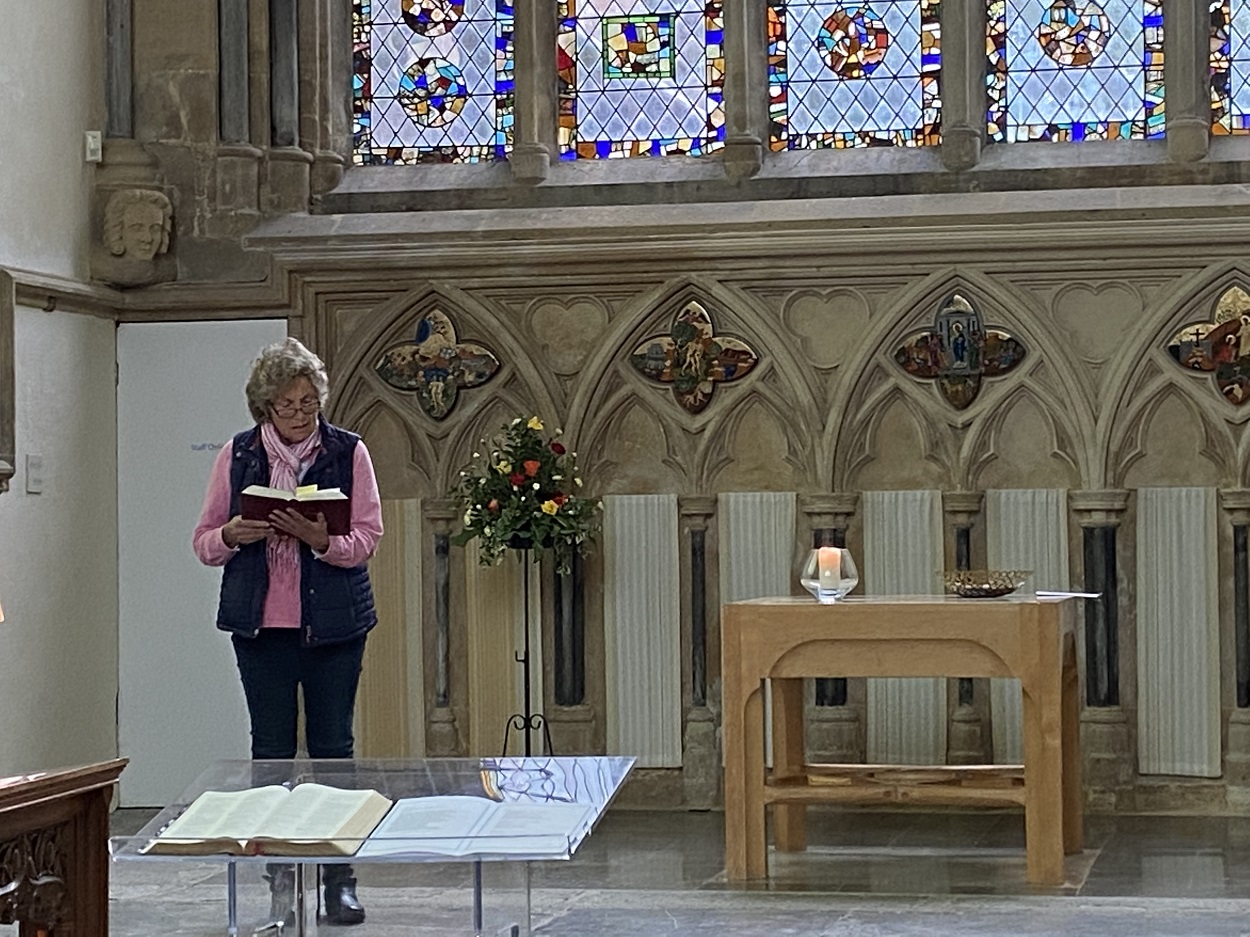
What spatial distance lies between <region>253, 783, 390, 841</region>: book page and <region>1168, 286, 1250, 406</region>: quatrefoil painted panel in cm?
509

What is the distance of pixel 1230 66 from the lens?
27.6 feet

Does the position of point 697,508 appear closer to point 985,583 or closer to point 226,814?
point 985,583

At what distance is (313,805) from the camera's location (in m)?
3.75

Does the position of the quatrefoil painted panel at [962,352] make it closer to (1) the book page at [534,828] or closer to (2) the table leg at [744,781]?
(2) the table leg at [744,781]

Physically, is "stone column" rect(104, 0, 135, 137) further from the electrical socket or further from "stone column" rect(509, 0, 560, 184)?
"stone column" rect(509, 0, 560, 184)

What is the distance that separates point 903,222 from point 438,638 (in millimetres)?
2539

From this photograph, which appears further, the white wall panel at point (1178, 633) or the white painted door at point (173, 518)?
the white painted door at point (173, 518)

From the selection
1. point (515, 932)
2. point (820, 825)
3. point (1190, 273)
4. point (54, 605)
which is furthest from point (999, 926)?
point (54, 605)

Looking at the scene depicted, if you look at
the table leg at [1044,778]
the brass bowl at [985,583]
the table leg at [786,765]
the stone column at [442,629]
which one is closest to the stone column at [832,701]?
the table leg at [786,765]

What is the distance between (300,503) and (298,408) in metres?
0.28

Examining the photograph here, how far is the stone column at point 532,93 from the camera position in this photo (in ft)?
28.6

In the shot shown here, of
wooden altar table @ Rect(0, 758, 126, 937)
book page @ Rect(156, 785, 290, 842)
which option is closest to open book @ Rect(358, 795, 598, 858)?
book page @ Rect(156, 785, 290, 842)

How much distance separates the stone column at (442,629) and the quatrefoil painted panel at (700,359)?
3.54 ft

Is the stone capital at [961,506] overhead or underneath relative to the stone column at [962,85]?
underneath
